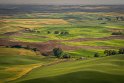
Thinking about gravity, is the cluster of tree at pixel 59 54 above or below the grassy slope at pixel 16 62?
below

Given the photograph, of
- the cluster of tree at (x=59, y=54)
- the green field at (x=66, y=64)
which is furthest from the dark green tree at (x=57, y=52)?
the green field at (x=66, y=64)

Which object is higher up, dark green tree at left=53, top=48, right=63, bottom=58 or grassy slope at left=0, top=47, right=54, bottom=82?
grassy slope at left=0, top=47, right=54, bottom=82

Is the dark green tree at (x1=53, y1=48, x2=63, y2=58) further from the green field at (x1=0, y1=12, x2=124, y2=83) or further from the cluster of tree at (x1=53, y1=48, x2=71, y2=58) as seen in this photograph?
the green field at (x1=0, y1=12, x2=124, y2=83)

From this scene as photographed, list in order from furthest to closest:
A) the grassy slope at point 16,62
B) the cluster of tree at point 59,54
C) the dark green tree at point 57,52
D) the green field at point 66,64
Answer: the dark green tree at point 57,52, the cluster of tree at point 59,54, the grassy slope at point 16,62, the green field at point 66,64

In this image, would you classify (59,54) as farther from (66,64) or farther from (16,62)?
(66,64)

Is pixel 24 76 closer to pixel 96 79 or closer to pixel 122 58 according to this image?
pixel 96 79

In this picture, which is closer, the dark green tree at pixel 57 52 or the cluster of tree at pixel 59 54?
the cluster of tree at pixel 59 54

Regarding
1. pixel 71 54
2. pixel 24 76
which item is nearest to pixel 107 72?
pixel 24 76

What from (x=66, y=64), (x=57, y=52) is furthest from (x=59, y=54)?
(x=66, y=64)

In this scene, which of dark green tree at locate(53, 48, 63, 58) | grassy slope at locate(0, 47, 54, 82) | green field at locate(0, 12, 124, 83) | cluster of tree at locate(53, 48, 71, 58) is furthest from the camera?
dark green tree at locate(53, 48, 63, 58)

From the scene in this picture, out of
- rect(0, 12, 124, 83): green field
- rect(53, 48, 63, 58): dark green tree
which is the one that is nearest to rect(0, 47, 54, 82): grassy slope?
rect(0, 12, 124, 83): green field

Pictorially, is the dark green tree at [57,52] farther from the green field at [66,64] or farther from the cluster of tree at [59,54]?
the green field at [66,64]
